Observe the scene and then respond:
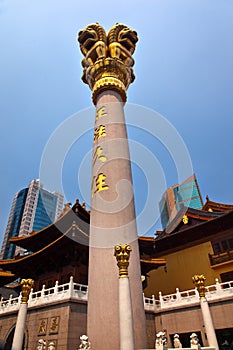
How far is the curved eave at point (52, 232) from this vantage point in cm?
1736

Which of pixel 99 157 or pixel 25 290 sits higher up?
pixel 99 157

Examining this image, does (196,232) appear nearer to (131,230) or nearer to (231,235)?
(231,235)

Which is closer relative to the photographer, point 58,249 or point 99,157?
point 99,157

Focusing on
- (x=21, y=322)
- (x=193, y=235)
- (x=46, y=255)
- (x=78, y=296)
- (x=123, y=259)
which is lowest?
(x=21, y=322)

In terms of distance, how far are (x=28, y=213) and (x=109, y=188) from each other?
88996 millimetres

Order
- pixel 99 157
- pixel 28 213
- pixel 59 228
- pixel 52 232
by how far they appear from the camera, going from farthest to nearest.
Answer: pixel 28 213 → pixel 52 232 → pixel 59 228 → pixel 99 157

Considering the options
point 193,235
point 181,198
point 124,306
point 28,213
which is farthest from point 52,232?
point 181,198

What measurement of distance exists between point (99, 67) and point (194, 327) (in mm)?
13590

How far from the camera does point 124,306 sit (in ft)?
16.4

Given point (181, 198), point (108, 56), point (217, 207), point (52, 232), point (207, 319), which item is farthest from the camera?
point (181, 198)

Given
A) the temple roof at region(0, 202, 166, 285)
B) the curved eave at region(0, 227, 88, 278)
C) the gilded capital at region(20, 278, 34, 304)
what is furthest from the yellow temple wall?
the gilded capital at region(20, 278, 34, 304)

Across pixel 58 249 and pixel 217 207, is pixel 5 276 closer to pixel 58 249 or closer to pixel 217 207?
pixel 58 249

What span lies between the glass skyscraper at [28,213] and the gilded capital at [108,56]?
80.9 metres

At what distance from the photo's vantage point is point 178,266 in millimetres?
19094
